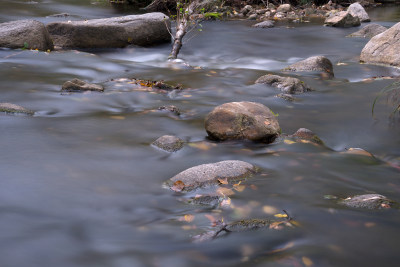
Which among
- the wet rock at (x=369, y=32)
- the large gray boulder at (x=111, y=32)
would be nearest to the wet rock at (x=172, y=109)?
the large gray boulder at (x=111, y=32)

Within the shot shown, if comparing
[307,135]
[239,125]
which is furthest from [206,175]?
[307,135]

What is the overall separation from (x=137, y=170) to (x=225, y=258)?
1.43 m

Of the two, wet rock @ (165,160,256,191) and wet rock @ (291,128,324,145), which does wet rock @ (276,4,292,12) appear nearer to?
wet rock @ (291,128,324,145)

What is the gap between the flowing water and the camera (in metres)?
2.41

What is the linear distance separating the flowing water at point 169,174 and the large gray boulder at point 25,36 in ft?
4.84

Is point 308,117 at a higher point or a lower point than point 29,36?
lower

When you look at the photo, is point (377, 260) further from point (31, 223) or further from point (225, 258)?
point (31, 223)

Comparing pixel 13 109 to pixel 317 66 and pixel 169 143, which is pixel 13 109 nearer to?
pixel 169 143

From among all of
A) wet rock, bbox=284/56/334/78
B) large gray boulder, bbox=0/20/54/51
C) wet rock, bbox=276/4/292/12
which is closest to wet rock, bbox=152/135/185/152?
wet rock, bbox=284/56/334/78

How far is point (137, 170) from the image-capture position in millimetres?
3570

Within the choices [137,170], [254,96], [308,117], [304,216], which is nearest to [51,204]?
[137,170]

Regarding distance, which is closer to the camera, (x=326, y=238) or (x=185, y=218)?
(x=326, y=238)

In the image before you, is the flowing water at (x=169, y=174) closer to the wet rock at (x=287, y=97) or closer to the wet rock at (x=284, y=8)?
the wet rock at (x=287, y=97)

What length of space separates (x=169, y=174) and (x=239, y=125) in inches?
38.7
